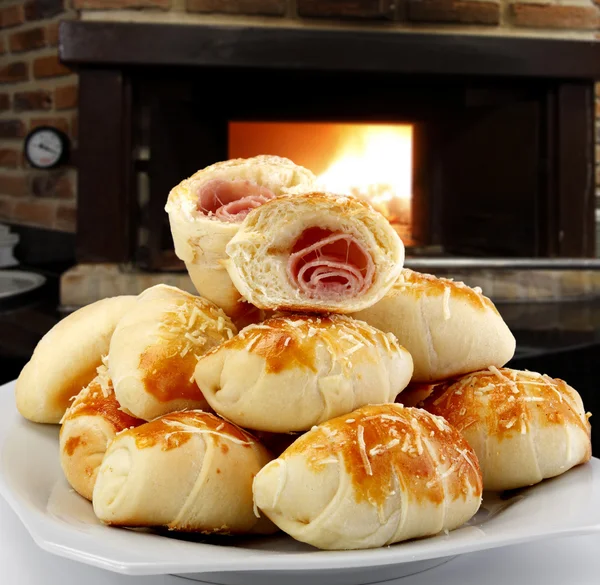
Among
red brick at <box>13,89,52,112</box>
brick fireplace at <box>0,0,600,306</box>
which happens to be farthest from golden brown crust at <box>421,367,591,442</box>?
red brick at <box>13,89,52,112</box>

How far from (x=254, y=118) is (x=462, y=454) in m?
2.02

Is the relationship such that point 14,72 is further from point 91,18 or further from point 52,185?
point 91,18

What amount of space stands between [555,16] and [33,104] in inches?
70.5

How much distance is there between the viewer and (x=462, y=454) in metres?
0.59

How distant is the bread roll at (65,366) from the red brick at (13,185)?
2.24 meters

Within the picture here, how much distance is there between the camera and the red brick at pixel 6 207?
296 centimetres

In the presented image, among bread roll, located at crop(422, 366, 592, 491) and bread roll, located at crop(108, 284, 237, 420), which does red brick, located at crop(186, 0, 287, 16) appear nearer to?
bread roll, located at crop(108, 284, 237, 420)

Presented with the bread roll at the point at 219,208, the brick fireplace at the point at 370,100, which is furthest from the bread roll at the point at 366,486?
the brick fireplace at the point at 370,100

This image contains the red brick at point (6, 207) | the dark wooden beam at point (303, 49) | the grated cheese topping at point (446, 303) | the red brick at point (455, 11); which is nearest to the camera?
the grated cheese topping at point (446, 303)

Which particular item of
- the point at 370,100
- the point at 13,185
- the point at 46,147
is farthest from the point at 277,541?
the point at 13,185

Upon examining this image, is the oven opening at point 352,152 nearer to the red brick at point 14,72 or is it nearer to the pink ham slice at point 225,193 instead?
the red brick at point 14,72

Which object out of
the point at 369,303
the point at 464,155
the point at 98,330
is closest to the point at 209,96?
the point at 464,155

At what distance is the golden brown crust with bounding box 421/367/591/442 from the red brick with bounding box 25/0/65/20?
2.47 m

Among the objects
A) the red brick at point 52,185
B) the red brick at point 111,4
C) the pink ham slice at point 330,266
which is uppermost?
the red brick at point 111,4
